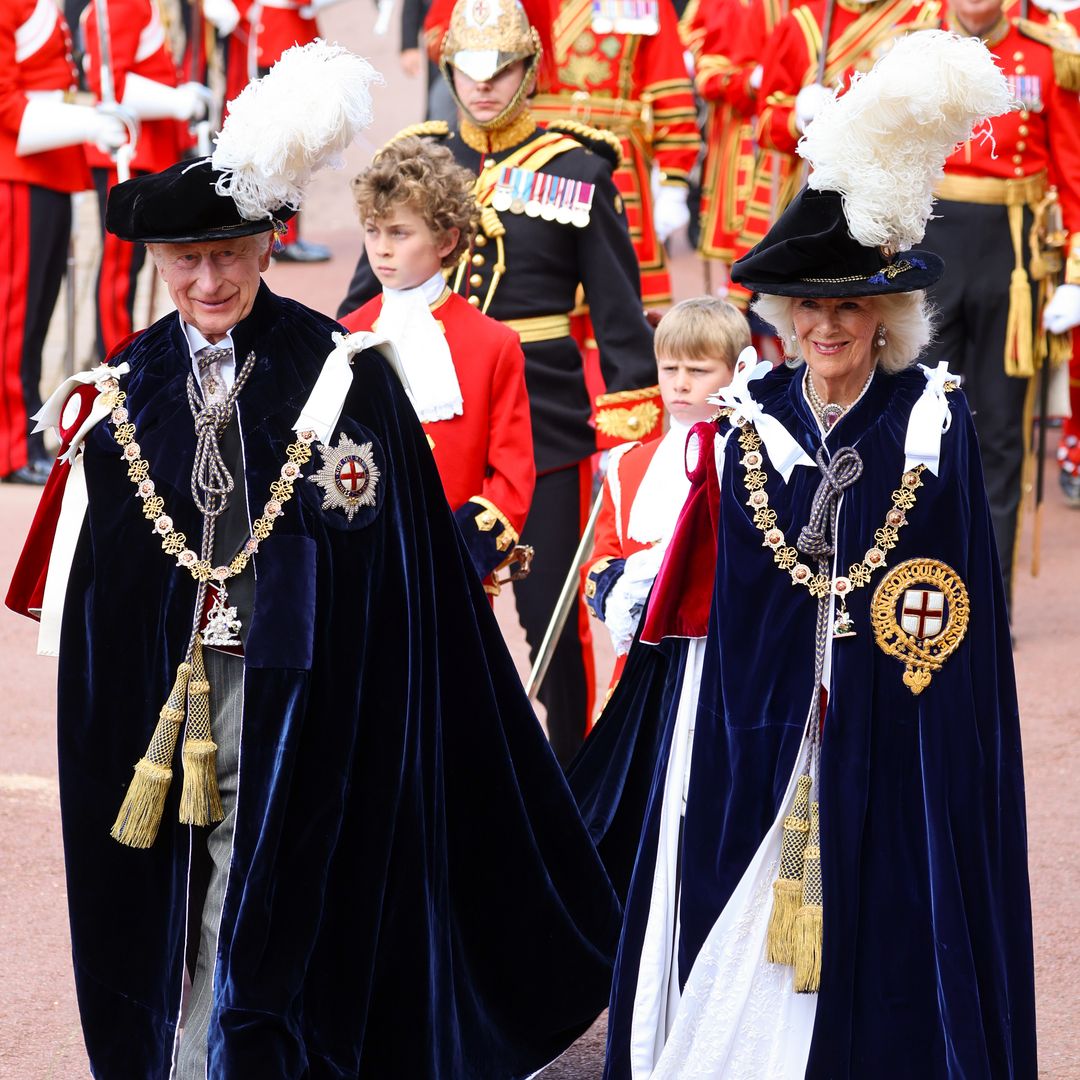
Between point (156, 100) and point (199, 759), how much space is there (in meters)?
6.85

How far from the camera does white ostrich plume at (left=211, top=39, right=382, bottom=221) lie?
3.68 metres

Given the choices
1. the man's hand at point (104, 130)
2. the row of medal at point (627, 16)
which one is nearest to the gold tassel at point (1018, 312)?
the row of medal at point (627, 16)

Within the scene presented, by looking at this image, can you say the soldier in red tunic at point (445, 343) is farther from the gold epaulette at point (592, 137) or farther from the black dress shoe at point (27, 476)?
the black dress shoe at point (27, 476)

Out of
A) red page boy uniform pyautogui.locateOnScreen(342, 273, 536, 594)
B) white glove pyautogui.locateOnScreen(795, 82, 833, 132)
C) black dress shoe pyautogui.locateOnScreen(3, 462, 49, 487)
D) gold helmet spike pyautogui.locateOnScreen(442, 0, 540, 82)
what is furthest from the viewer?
black dress shoe pyautogui.locateOnScreen(3, 462, 49, 487)

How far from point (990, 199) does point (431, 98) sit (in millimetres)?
5555

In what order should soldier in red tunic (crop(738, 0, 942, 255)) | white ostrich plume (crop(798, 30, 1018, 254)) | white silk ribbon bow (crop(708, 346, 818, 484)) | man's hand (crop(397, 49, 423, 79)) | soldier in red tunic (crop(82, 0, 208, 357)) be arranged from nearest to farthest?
white ostrich plume (crop(798, 30, 1018, 254)) → white silk ribbon bow (crop(708, 346, 818, 484)) → soldier in red tunic (crop(738, 0, 942, 255)) → soldier in red tunic (crop(82, 0, 208, 357)) → man's hand (crop(397, 49, 423, 79))

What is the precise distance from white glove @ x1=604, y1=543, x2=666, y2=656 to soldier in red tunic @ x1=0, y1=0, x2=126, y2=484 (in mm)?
5341

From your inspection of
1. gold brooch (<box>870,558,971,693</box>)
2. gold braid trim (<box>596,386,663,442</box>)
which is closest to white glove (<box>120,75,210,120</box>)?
gold braid trim (<box>596,386,663,442</box>)

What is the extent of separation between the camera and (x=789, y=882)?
3729mm

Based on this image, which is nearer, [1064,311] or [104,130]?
[1064,311]

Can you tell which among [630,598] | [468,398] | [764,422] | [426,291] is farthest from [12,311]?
[764,422]

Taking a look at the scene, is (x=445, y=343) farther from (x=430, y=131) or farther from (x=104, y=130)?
(x=104, y=130)

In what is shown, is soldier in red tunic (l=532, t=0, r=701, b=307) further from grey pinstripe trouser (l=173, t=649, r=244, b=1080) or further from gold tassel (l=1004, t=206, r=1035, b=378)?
grey pinstripe trouser (l=173, t=649, r=244, b=1080)

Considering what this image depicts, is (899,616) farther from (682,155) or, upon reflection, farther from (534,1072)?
(682,155)
